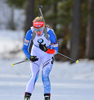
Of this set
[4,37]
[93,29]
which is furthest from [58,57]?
[4,37]

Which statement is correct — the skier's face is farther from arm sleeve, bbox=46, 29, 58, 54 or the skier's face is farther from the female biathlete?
arm sleeve, bbox=46, 29, 58, 54

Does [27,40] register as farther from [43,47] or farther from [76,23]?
[76,23]

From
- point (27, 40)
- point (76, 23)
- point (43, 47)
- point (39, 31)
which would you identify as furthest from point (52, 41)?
point (76, 23)

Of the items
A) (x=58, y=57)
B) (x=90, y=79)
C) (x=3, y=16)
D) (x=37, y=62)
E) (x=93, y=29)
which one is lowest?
(x=3, y=16)

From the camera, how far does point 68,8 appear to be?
1986 cm

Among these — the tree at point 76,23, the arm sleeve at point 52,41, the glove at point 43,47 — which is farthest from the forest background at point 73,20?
the glove at point 43,47

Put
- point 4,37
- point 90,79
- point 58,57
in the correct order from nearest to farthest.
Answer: point 90,79 → point 58,57 → point 4,37

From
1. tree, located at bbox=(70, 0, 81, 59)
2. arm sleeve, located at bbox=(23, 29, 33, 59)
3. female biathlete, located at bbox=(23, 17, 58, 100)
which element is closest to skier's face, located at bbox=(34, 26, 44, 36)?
female biathlete, located at bbox=(23, 17, 58, 100)

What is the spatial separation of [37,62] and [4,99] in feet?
4.52

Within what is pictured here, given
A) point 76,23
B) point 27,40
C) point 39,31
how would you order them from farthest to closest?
point 76,23
point 27,40
point 39,31

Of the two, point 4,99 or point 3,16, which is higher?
point 4,99

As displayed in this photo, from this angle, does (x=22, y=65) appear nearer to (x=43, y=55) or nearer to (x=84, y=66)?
(x=84, y=66)

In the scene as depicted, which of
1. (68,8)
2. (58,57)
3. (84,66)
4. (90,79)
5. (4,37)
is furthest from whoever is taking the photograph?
(4,37)

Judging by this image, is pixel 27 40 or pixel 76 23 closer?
pixel 27 40
